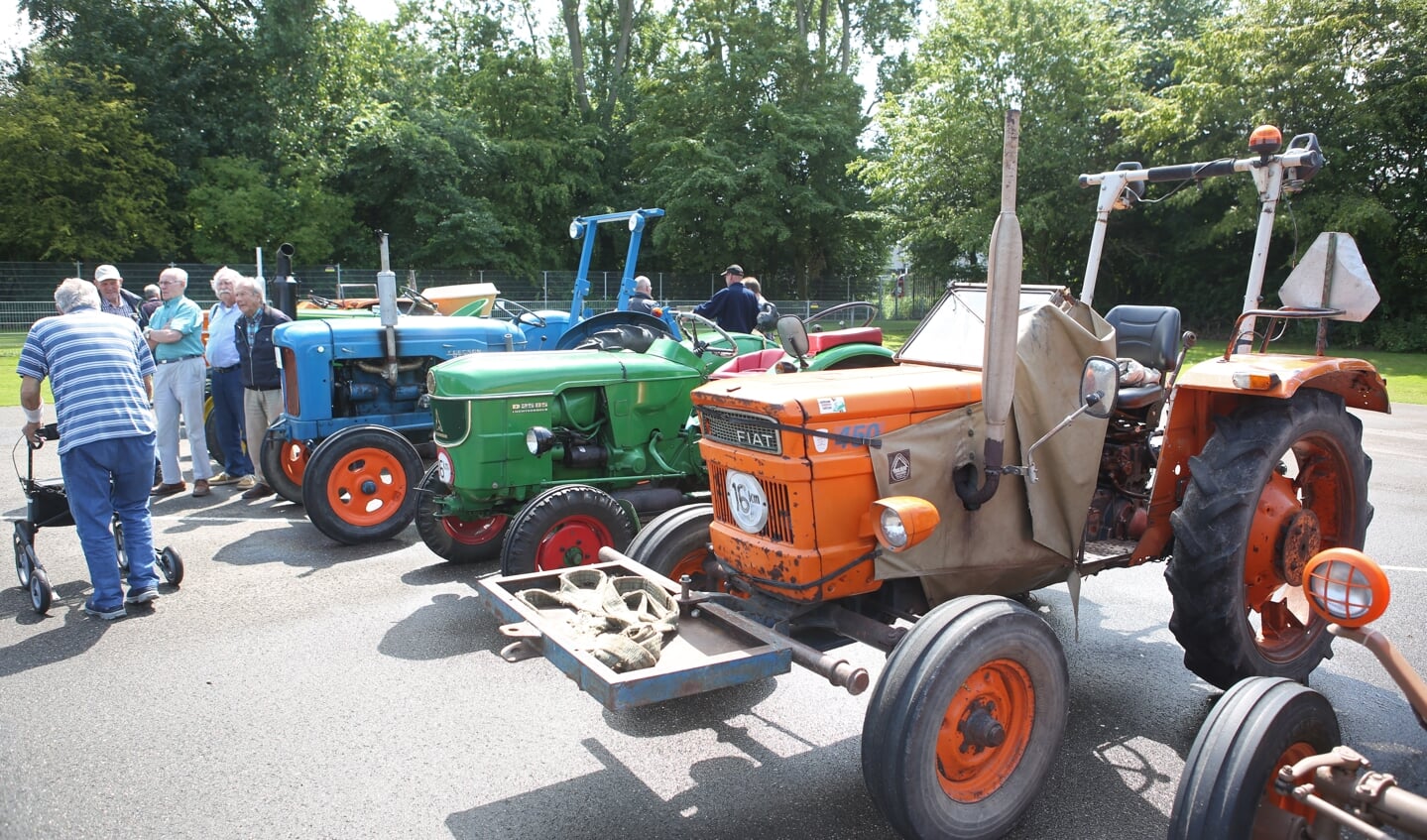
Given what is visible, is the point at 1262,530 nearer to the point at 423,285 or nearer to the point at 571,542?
the point at 571,542

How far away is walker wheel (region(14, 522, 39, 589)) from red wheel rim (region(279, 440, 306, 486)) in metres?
2.47

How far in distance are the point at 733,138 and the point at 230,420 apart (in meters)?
25.7

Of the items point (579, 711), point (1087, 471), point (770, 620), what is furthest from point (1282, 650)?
point (579, 711)

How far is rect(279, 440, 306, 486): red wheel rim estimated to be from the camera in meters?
7.88

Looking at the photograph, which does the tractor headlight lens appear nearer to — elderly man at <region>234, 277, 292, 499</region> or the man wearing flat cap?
elderly man at <region>234, 277, 292, 499</region>

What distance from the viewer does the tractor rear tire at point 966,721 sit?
281 cm

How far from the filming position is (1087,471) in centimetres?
396

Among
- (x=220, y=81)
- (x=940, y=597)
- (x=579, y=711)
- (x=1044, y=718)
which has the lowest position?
(x=579, y=711)

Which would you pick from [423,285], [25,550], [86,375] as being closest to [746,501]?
[86,375]

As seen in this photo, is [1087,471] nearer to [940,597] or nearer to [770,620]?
[940,597]

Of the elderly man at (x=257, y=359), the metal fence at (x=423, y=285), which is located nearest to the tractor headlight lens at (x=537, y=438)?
the elderly man at (x=257, y=359)

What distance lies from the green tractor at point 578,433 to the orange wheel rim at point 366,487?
0.85m

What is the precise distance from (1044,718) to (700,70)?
1255 inches

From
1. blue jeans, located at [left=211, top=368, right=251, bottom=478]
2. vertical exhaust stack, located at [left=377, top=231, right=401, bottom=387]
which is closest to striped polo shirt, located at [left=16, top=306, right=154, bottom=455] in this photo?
vertical exhaust stack, located at [left=377, top=231, right=401, bottom=387]
